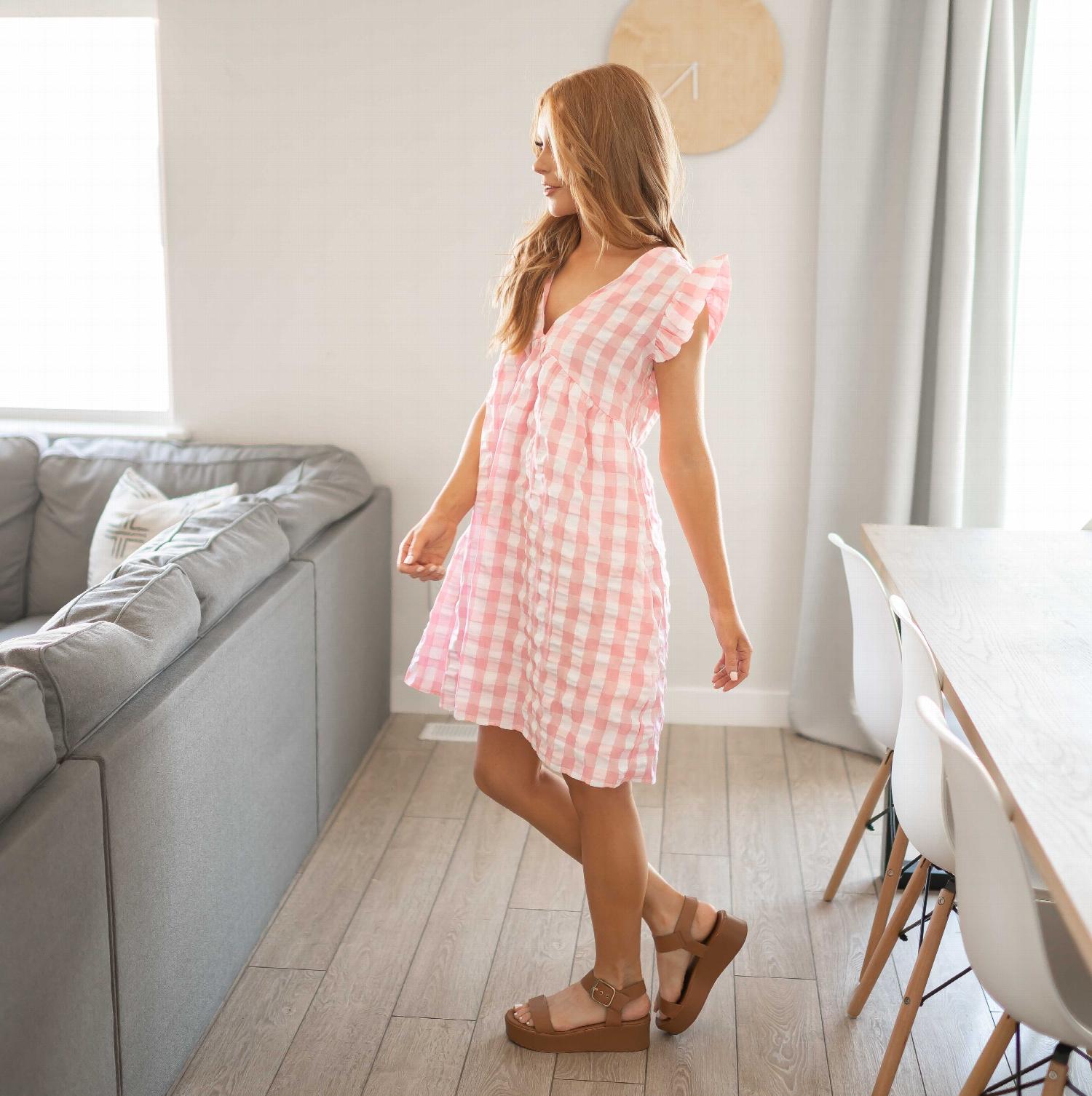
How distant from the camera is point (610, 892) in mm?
1882

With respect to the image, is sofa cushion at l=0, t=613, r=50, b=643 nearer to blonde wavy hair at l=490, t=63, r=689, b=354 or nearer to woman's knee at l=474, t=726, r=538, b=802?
woman's knee at l=474, t=726, r=538, b=802

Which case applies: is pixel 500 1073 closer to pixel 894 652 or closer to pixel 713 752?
pixel 894 652

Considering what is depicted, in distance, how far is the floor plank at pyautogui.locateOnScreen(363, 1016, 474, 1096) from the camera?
5.95 feet

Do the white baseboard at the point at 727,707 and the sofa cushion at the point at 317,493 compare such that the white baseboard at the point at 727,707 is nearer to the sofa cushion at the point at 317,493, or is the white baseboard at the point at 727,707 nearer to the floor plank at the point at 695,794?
the floor plank at the point at 695,794

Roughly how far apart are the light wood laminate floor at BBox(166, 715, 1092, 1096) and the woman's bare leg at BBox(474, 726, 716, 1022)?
5.6 inches

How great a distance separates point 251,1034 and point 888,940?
1.05 meters

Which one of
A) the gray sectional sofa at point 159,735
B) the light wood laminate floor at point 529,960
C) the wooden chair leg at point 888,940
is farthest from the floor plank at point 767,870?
the gray sectional sofa at point 159,735

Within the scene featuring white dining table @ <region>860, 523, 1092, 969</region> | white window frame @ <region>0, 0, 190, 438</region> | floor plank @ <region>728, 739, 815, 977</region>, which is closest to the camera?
white dining table @ <region>860, 523, 1092, 969</region>

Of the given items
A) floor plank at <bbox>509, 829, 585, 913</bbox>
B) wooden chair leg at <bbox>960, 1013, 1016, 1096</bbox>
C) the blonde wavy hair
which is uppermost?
the blonde wavy hair

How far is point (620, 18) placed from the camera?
2941 mm

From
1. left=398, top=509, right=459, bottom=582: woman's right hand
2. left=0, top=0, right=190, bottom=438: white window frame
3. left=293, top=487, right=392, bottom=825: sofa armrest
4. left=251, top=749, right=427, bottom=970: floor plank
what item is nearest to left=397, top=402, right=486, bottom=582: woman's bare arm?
left=398, top=509, right=459, bottom=582: woman's right hand

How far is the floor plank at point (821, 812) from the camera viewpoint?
2.48 meters

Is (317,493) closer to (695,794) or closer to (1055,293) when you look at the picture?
(695,794)

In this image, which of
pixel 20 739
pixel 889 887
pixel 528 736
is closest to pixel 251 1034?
pixel 528 736
